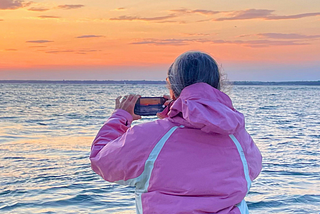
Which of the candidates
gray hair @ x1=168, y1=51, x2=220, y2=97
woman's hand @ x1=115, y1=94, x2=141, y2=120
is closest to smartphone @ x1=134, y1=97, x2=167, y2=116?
woman's hand @ x1=115, y1=94, x2=141, y2=120

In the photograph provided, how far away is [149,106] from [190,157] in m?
0.66

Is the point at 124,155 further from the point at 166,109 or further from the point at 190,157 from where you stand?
the point at 166,109

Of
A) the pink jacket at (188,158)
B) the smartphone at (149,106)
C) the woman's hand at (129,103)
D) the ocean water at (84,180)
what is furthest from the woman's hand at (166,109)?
the ocean water at (84,180)

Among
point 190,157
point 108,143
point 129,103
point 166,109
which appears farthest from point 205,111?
point 129,103

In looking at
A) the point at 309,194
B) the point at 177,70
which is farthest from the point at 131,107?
the point at 309,194

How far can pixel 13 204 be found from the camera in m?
6.12

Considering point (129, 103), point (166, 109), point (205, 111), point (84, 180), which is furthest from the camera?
point (84, 180)

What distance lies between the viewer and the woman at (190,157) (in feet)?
6.33

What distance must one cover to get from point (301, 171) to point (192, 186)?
668 cm

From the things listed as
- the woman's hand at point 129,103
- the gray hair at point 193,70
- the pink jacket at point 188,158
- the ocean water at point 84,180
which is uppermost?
the gray hair at point 193,70

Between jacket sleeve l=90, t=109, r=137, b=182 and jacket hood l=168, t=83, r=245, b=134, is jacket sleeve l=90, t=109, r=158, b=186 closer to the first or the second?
jacket sleeve l=90, t=109, r=137, b=182

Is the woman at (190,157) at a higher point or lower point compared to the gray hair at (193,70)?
lower

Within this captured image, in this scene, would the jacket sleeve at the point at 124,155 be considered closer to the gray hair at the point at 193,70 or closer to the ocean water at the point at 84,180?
the gray hair at the point at 193,70

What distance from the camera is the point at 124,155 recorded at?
2.00m
